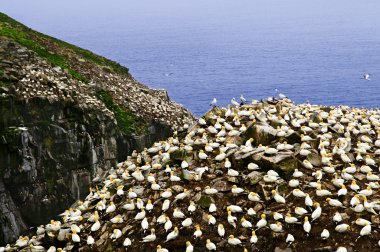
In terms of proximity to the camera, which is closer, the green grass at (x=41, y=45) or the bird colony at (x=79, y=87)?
the bird colony at (x=79, y=87)

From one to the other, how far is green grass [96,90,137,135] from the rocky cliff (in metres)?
0.11

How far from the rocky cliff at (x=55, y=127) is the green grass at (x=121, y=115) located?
112 mm

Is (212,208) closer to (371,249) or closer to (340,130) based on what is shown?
(371,249)

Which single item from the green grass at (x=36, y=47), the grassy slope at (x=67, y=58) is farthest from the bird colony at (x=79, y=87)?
the green grass at (x=36, y=47)

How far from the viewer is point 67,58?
190ft

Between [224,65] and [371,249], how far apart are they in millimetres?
181080

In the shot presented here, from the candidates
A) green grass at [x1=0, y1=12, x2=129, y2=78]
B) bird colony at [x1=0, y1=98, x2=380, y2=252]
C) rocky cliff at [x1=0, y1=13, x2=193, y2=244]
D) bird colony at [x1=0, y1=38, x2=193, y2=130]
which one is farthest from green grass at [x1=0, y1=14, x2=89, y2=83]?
bird colony at [x1=0, y1=98, x2=380, y2=252]

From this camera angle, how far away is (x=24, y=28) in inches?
2522

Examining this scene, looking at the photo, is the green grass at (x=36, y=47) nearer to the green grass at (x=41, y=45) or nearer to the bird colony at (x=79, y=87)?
the green grass at (x=41, y=45)

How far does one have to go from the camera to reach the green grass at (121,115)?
163 ft

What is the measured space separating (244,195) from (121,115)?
30.0 meters

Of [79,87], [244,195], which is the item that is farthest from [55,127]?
[244,195]

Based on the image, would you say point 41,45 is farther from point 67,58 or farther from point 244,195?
point 244,195

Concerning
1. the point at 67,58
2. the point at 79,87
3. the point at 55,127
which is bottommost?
the point at 55,127
